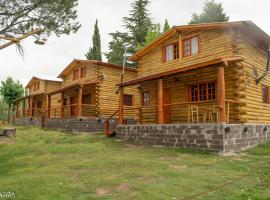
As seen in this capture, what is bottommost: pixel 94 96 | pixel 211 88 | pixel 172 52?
pixel 211 88

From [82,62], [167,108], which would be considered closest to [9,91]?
[82,62]

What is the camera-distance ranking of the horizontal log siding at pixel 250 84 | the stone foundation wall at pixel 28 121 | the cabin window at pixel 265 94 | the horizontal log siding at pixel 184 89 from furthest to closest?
the stone foundation wall at pixel 28 121
the cabin window at pixel 265 94
the horizontal log siding at pixel 184 89
the horizontal log siding at pixel 250 84

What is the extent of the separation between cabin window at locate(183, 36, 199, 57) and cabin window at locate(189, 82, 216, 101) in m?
2.15

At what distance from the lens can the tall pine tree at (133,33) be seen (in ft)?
145

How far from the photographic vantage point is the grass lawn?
7.08 m

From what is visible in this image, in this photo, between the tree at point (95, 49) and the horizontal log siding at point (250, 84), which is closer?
the horizontal log siding at point (250, 84)

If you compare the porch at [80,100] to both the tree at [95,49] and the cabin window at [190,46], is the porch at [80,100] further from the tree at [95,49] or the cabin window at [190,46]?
the tree at [95,49]

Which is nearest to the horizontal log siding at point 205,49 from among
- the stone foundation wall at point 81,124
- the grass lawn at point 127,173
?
the grass lawn at point 127,173

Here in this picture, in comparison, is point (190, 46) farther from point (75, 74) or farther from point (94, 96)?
point (75, 74)

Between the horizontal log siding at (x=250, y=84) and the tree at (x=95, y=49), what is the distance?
33702 millimetres

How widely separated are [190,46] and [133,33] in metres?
27.4

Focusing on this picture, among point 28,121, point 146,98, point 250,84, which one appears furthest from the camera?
point 28,121

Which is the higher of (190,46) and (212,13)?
(212,13)

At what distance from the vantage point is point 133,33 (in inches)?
1745
